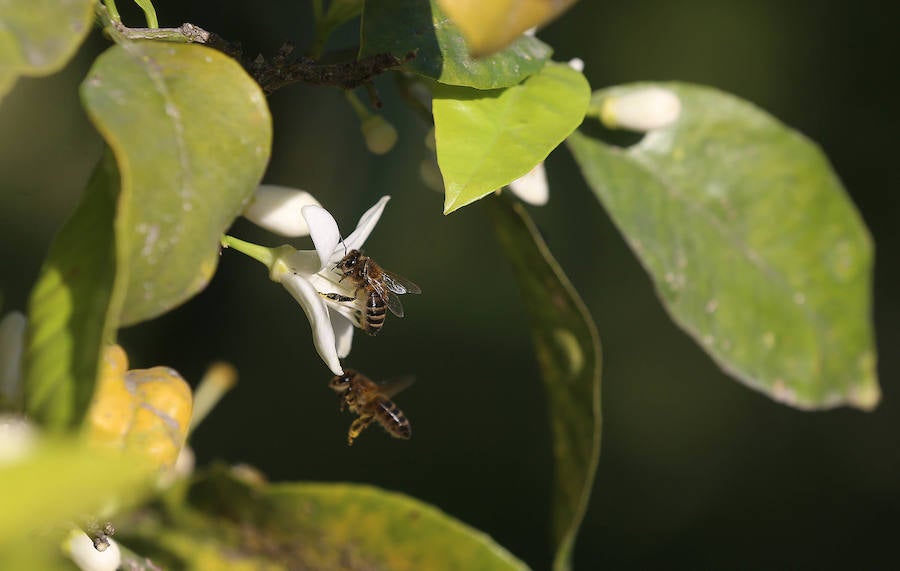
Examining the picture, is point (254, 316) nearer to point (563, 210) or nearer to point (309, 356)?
point (309, 356)

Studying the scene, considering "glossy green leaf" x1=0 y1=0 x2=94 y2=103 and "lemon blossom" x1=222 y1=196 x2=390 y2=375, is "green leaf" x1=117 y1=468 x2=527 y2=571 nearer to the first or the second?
"lemon blossom" x1=222 y1=196 x2=390 y2=375

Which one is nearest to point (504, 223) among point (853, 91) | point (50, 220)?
point (50, 220)

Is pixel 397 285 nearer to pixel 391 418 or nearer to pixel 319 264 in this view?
pixel 391 418

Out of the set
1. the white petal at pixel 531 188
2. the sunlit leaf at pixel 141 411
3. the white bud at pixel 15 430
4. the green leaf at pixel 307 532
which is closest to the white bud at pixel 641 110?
the white petal at pixel 531 188

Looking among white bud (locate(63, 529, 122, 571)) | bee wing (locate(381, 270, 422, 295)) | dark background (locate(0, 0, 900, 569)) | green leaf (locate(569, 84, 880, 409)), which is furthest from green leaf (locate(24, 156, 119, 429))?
dark background (locate(0, 0, 900, 569))

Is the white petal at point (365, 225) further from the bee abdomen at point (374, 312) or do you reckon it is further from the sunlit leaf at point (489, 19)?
the sunlit leaf at point (489, 19)

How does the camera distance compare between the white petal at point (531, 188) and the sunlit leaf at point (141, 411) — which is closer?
the sunlit leaf at point (141, 411)

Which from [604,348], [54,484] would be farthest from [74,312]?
[604,348]
